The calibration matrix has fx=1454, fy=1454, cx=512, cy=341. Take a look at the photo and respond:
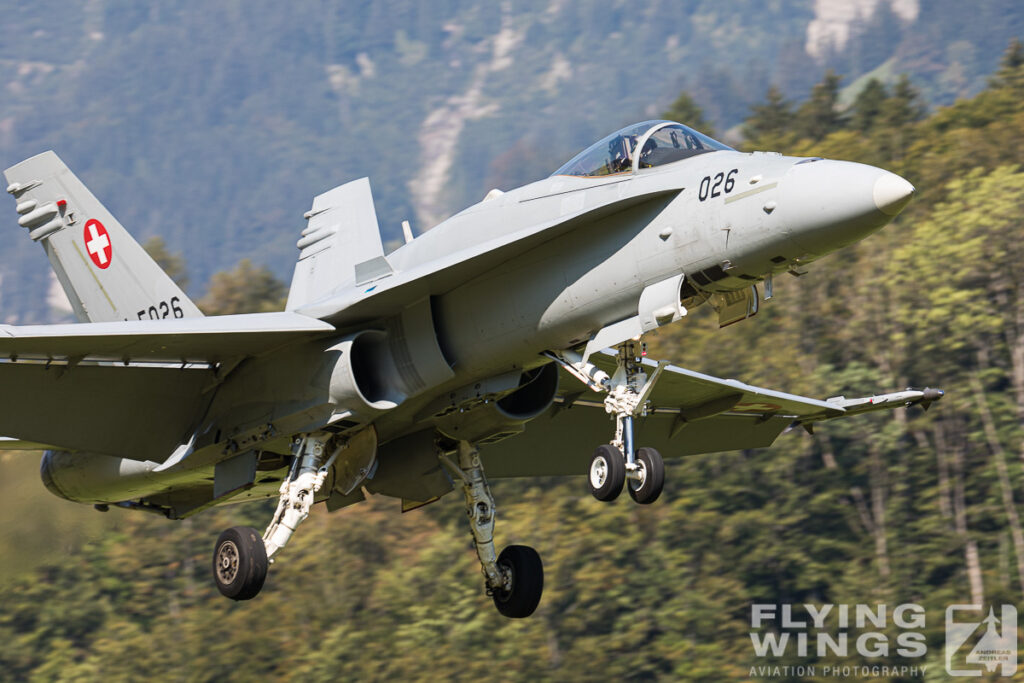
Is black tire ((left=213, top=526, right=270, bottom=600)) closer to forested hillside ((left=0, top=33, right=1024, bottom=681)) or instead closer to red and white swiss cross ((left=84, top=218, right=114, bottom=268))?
red and white swiss cross ((left=84, top=218, right=114, bottom=268))

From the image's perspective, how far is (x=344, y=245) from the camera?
16.4 metres

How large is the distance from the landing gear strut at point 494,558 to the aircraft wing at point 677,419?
1.25m

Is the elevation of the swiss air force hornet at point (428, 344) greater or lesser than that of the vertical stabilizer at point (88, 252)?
lesser

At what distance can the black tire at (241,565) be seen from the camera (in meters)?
13.5

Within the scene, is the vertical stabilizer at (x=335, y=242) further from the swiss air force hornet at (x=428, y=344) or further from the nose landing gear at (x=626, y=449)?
the nose landing gear at (x=626, y=449)

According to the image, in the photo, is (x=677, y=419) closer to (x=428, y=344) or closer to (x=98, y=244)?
(x=428, y=344)

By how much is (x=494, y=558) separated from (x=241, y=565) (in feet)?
9.63

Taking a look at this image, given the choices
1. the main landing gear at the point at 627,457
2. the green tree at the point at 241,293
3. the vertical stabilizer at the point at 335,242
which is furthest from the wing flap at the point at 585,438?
the green tree at the point at 241,293

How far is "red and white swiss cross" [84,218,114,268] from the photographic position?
53.6 feet

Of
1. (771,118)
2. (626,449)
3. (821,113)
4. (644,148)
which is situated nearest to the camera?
(626,449)

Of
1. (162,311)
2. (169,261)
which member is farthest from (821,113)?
(162,311)

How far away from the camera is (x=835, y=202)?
11461 mm

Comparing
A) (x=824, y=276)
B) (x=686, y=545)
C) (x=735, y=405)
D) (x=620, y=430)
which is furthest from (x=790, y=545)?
(x=620, y=430)

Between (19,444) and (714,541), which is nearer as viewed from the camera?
(19,444)
